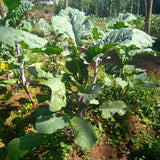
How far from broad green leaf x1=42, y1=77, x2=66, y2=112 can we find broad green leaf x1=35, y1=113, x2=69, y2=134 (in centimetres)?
16

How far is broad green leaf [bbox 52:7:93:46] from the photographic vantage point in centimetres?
144

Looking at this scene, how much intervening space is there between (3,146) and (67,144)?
0.82 meters

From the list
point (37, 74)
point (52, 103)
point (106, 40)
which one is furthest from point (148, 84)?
point (37, 74)

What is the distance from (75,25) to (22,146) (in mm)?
1394

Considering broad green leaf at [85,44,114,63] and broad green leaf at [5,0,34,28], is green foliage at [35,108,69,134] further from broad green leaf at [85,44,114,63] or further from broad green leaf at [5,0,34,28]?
broad green leaf at [5,0,34,28]

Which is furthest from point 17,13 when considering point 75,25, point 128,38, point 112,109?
point 112,109

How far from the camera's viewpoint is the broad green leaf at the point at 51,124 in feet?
3.76

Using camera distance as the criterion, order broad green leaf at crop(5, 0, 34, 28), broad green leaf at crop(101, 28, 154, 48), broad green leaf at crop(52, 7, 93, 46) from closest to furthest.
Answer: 1. broad green leaf at crop(101, 28, 154, 48)
2. broad green leaf at crop(52, 7, 93, 46)
3. broad green leaf at crop(5, 0, 34, 28)

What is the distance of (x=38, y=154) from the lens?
1598 mm

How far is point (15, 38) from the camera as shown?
38.7 inches

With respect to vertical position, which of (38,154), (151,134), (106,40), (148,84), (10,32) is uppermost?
(10,32)

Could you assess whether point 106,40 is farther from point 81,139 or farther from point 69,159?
point 69,159

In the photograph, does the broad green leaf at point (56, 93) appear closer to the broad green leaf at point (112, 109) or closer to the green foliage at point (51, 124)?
the green foliage at point (51, 124)

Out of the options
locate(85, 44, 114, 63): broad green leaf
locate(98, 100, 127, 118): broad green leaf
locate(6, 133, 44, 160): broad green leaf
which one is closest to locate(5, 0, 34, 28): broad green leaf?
locate(85, 44, 114, 63): broad green leaf
